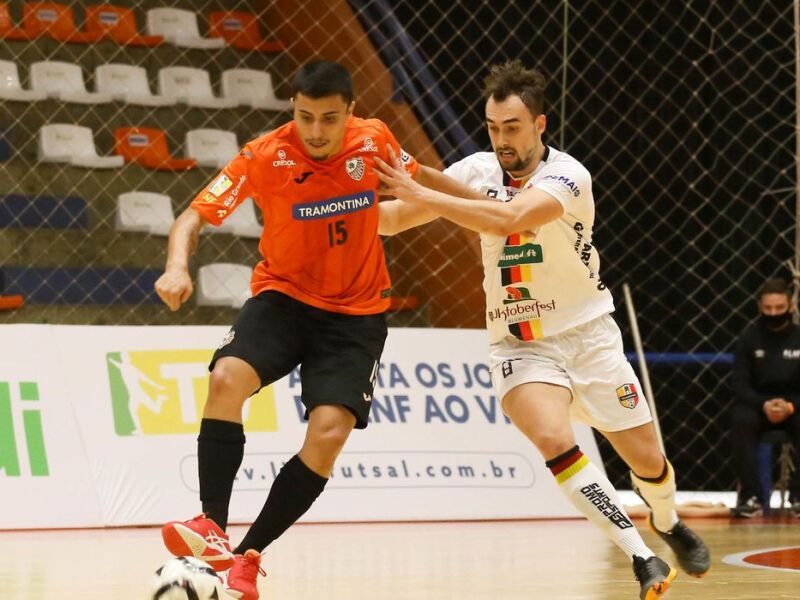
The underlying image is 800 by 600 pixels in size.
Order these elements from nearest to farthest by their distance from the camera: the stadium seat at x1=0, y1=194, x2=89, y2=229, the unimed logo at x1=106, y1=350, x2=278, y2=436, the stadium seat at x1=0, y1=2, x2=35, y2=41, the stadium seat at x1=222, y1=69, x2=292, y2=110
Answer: the unimed logo at x1=106, y1=350, x2=278, y2=436
the stadium seat at x1=0, y1=194, x2=89, y2=229
the stadium seat at x1=0, y1=2, x2=35, y2=41
the stadium seat at x1=222, y1=69, x2=292, y2=110

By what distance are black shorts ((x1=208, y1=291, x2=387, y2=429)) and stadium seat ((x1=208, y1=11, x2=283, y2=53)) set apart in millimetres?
6626

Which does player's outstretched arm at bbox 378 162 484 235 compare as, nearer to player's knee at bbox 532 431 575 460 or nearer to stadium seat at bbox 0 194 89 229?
player's knee at bbox 532 431 575 460

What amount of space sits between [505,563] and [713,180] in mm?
5076

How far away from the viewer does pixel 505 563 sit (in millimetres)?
5715

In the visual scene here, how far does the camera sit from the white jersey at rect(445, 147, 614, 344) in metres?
4.81

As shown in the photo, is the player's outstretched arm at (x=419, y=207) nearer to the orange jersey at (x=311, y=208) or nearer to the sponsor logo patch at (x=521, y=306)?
the orange jersey at (x=311, y=208)

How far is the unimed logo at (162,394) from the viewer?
7523 mm

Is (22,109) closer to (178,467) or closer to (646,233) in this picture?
(178,467)

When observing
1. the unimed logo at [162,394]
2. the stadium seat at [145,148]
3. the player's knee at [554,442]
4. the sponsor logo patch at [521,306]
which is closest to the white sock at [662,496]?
the player's knee at [554,442]

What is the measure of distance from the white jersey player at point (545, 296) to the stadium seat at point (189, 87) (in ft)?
18.2

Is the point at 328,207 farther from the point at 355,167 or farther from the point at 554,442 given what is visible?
the point at 554,442

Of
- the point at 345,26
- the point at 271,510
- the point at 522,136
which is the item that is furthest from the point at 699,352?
the point at 271,510

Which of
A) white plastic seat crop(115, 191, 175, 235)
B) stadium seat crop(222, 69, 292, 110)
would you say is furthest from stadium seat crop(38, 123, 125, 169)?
stadium seat crop(222, 69, 292, 110)

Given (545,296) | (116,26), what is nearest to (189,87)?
(116,26)
